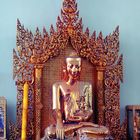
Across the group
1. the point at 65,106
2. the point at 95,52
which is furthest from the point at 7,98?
the point at 95,52

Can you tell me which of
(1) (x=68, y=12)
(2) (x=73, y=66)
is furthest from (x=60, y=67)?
(1) (x=68, y=12)

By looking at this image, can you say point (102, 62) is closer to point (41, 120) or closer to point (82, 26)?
point (82, 26)

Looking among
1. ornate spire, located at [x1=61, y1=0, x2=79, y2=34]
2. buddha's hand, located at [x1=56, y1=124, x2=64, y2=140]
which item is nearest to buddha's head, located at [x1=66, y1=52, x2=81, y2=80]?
ornate spire, located at [x1=61, y1=0, x2=79, y2=34]

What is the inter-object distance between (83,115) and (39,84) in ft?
0.93

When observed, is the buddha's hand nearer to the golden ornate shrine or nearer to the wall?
the golden ornate shrine

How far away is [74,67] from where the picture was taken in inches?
87.4

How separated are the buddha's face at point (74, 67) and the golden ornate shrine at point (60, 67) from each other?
79 millimetres

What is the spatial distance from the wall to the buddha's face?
0.28m

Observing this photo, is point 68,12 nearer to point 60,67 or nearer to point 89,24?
point 89,24

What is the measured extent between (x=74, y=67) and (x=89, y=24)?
1.17ft

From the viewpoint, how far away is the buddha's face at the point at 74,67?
87.4 inches

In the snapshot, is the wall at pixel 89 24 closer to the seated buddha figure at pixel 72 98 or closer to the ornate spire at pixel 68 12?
the ornate spire at pixel 68 12

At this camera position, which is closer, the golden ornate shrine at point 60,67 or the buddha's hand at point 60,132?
the buddha's hand at point 60,132

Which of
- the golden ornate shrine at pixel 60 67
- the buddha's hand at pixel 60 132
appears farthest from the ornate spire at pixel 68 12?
the buddha's hand at pixel 60 132
